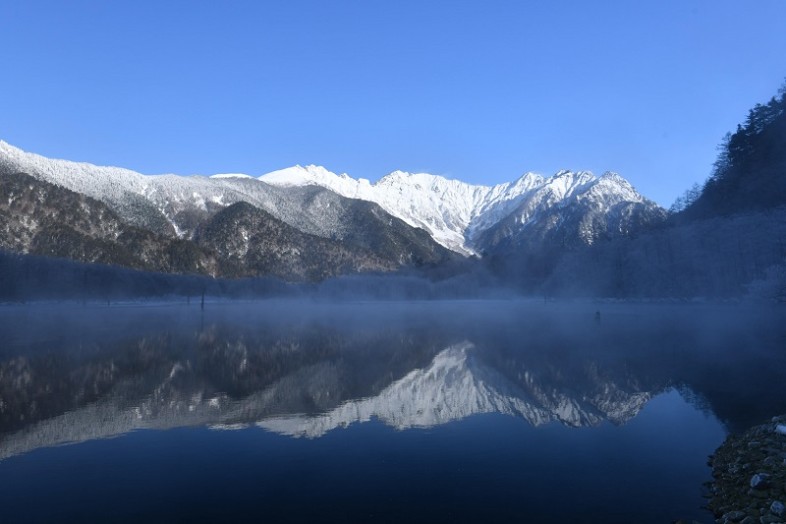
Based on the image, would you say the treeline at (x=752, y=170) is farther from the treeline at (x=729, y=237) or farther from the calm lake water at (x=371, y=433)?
the calm lake water at (x=371, y=433)

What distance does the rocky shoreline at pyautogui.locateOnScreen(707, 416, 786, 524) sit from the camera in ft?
40.7

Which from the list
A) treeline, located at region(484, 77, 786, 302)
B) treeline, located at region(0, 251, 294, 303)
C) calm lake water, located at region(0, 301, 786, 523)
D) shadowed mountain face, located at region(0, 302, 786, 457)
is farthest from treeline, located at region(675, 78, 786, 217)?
treeline, located at region(0, 251, 294, 303)

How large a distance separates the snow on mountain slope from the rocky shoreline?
6081 mm

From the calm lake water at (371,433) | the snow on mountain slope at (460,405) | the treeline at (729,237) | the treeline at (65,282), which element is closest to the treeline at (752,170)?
the treeline at (729,237)

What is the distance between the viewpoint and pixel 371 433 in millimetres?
21672

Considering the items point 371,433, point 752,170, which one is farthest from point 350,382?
point 752,170

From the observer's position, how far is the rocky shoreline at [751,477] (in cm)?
1239

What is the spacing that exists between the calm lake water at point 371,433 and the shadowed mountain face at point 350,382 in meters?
0.19

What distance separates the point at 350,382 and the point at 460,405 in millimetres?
8341

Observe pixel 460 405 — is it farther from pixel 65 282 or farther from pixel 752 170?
pixel 65 282

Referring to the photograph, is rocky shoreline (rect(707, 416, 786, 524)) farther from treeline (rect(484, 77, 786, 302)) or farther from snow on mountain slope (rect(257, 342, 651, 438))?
treeline (rect(484, 77, 786, 302))

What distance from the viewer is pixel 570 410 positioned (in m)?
25.3

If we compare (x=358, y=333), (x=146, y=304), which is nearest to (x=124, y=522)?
(x=358, y=333)

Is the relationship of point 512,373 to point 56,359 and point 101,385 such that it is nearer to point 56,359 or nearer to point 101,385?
point 101,385
